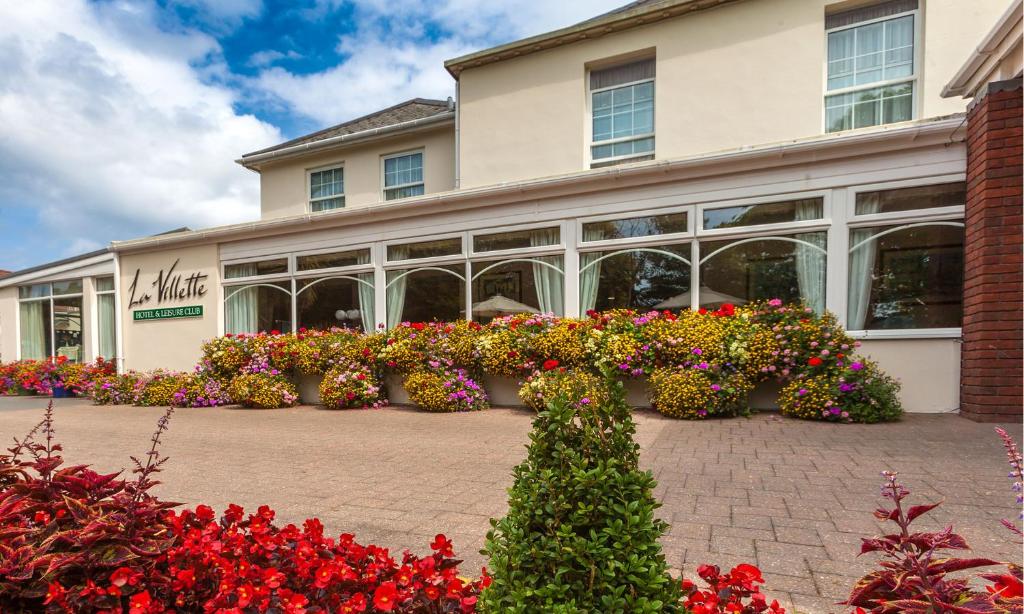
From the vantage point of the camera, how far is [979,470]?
12.5 ft

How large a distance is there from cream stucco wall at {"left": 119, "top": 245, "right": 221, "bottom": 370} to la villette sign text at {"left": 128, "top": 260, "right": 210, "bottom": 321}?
45 mm

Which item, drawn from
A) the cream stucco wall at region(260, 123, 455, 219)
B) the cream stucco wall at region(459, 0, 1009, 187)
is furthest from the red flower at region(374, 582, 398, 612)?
the cream stucco wall at region(260, 123, 455, 219)

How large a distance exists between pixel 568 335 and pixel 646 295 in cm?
145

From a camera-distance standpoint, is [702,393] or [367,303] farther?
[367,303]

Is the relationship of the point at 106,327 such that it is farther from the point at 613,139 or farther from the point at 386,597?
the point at 386,597

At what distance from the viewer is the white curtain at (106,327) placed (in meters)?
12.4

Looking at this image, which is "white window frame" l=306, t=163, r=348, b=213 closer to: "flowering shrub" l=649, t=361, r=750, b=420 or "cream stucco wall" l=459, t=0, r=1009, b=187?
"cream stucco wall" l=459, t=0, r=1009, b=187

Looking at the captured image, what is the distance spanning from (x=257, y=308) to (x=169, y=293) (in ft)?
7.45

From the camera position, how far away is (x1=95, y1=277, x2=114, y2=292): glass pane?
12.3 meters

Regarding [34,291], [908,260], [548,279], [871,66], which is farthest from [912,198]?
[34,291]

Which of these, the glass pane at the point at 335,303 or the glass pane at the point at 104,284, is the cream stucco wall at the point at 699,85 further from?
the glass pane at the point at 104,284

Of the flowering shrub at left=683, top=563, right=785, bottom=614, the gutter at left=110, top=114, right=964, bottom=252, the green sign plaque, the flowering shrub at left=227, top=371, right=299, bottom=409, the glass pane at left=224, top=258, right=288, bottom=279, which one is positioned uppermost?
the gutter at left=110, top=114, right=964, bottom=252

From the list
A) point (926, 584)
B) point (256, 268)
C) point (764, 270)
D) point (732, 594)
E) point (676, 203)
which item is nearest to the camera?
point (926, 584)

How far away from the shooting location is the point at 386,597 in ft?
5.04
